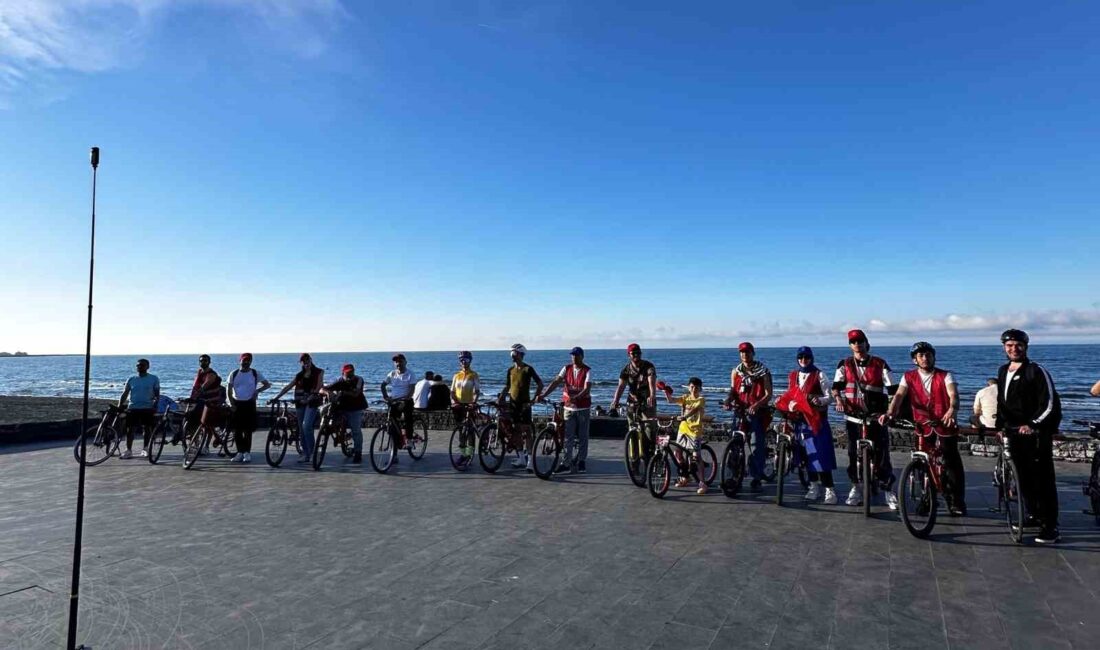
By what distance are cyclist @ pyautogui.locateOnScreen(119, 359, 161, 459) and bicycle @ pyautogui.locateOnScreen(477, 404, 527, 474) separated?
6.19 metres

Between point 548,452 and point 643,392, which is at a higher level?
point 643,392

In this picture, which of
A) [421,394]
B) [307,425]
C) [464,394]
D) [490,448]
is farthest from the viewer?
[421,394]

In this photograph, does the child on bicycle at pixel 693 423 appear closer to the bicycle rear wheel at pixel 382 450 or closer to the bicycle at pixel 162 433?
the bicycle rear wheel at pixel 382 450

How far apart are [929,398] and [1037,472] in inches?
43.6

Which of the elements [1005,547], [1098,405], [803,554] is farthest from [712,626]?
[1098,405]

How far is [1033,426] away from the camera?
5.68m

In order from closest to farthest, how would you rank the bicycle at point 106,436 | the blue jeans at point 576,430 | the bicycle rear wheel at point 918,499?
the bicycle rear wheel at point 918,499, the blue jeans at point 576,430, the bicycle at point 106,436

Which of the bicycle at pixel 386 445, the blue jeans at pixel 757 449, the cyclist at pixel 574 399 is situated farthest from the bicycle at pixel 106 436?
the blue jeans at pixel 757 449

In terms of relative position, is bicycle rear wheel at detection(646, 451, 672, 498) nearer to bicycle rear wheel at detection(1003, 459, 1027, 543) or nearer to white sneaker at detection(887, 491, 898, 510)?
white sneaker at detection(887, 491, 898, 510)

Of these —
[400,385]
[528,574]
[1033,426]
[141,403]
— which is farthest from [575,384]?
[141,403]

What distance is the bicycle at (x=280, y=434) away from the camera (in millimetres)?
10242

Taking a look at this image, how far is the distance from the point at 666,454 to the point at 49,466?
402 inches

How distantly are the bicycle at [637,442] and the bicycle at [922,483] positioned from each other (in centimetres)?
324

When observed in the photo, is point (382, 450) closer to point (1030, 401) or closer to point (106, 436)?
point (106, 436)
